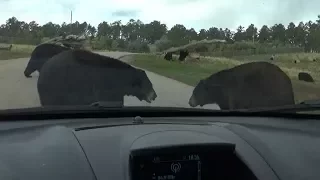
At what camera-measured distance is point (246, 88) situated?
11.0 feet

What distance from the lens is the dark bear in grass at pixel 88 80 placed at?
2969 mm

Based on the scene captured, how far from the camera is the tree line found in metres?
3.08

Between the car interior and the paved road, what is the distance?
0.11 meters

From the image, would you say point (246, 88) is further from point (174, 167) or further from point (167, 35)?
point (174, 167)

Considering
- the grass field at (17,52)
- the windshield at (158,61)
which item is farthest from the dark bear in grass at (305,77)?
the grass field at (17,52)

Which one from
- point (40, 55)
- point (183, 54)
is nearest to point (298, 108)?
point (183, 54)

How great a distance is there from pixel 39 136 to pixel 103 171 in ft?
1.31

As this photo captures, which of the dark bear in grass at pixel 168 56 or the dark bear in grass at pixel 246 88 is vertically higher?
the dark bear in grass at pixel 168 56

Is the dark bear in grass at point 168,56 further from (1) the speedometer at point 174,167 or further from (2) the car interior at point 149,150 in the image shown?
(1) the speedometer at point 174,167

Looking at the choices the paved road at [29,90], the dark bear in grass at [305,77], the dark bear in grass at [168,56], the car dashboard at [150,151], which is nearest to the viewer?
the car dashboard at [150,151]

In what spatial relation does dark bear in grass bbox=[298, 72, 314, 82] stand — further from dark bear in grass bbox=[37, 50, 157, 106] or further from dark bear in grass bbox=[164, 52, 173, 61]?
dark bear in grass bbox=[37, 50, 157, 106]

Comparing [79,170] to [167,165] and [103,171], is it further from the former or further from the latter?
[167,165]

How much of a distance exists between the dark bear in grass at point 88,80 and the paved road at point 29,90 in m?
0.03

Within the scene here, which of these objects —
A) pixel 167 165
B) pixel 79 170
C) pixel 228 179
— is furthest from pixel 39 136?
pixel 228 179
